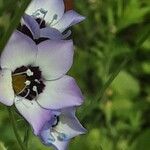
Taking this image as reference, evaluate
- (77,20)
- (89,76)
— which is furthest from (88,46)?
(77,20)

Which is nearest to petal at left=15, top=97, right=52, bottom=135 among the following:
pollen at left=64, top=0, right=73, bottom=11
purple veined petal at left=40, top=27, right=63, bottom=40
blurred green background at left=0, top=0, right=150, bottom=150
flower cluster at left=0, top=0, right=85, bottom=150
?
flower cluster at left=0, top=0, right=85, bottom=150

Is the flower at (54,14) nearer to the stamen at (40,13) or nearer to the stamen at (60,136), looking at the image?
the stamen at (40,13)

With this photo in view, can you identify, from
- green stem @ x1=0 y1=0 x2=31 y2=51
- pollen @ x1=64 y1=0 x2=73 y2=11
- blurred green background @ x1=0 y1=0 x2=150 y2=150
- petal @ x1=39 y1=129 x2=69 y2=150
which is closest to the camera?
green stem @ x1=0 y1=0 x2=31 y2=51

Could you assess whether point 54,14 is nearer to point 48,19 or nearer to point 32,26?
point 48,19

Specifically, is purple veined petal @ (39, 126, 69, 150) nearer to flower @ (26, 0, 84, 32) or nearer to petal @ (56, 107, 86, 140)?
petal @ (56, 107, 86, 140)

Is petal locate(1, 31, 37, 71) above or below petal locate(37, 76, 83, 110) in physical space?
above

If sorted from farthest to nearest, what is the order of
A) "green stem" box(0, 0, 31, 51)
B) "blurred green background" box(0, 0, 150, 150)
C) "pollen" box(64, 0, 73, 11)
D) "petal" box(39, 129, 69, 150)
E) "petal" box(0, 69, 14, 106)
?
"blurred green background" box(0, 0, 150, 150) → "pollen" box(64, 0, 73, 11) → "petal" box(39, 129, 69, 150) → "petal" box(0, 69, 14, 106) → "green stem" box(0, 0, 31, 51)

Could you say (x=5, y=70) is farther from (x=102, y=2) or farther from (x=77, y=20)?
(x=102, y=2)

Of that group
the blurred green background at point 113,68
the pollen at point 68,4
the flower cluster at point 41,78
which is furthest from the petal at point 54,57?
the blurred green background at point 113,68
